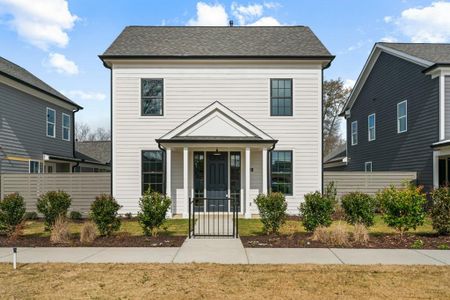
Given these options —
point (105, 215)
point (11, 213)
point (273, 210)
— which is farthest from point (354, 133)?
point (11, 213)

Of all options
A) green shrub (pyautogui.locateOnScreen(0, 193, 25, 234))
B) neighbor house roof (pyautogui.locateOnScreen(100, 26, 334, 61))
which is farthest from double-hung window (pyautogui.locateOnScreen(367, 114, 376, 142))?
green shrub (pyautogui.locateOnScreen(0, 193, 25, 234))

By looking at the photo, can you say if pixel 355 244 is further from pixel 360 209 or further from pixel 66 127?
pixel 66 127

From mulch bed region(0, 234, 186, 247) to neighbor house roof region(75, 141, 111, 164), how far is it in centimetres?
1549

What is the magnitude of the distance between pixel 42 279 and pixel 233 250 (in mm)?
3880

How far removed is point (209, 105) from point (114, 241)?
23.0 feet

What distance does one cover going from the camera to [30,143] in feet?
56.1

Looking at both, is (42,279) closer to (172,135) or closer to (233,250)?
(233,250)

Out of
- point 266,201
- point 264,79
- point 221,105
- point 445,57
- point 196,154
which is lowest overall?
point 266,201

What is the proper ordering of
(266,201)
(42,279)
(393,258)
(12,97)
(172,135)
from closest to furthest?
(42,279)
(393,258)
(266,201)
(172,135)
(12,97)

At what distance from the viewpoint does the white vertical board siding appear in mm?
14336

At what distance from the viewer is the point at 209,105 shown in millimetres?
14234

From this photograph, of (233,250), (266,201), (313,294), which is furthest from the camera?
(266,201)

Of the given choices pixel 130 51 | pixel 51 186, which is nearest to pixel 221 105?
pixel 130 51

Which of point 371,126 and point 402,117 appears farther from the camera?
point 371,126
